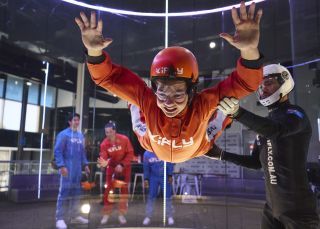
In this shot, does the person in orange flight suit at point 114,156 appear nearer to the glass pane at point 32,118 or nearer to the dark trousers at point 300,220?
the glass pane at point 32,118

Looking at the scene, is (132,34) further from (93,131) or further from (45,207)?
(45,207)

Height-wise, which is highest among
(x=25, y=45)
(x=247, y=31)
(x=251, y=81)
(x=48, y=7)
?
(x=48, y=7)

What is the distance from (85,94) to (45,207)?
1.72 meters

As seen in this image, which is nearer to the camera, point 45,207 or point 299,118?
point 299,118

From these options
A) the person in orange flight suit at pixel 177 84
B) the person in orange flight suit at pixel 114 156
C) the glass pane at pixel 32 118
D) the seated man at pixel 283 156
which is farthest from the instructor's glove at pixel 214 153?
the glass pane at pixel 32 118

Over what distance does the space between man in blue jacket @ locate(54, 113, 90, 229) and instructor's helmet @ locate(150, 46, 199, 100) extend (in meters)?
3.04

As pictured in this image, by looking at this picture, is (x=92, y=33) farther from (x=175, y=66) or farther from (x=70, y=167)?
(x=70, y=167)

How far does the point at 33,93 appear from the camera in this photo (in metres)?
4.69

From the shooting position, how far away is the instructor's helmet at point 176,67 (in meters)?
1.38

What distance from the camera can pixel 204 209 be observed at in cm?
501

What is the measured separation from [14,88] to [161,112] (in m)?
3.82

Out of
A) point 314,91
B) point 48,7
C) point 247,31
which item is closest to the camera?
point 247,31

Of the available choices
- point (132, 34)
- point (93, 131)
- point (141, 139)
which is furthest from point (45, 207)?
point (141, 139)

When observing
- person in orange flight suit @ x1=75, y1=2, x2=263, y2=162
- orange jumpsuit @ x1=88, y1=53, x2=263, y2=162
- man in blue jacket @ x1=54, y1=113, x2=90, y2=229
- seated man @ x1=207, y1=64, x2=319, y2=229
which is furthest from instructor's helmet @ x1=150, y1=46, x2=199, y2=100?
man in blue jacket @ x1=54, y1=113, x2=90, y2=229
